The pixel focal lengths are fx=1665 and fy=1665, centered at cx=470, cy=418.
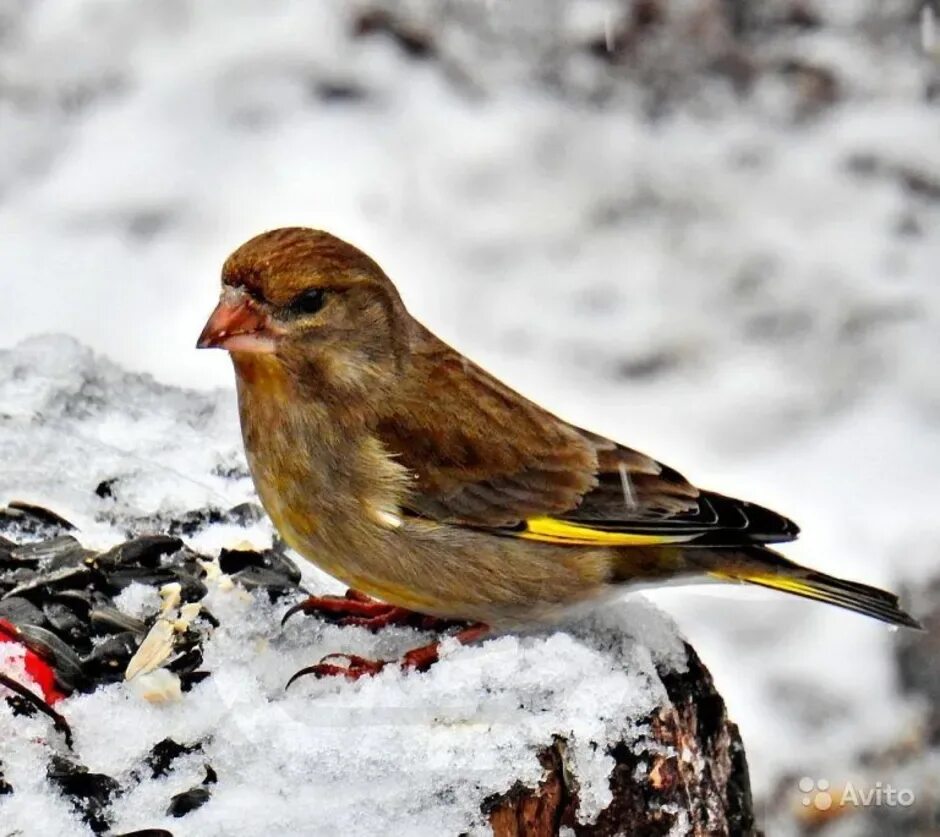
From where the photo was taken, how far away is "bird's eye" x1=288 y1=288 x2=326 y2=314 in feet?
12.3

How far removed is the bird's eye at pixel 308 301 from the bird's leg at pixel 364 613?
0.70 m

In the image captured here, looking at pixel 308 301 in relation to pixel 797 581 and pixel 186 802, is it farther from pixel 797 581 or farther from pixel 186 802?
pixel 797 581

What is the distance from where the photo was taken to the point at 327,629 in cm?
389

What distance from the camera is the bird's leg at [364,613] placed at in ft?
13.0

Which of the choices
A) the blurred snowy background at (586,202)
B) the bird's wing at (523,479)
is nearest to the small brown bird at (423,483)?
the bird's wing at (523,479)

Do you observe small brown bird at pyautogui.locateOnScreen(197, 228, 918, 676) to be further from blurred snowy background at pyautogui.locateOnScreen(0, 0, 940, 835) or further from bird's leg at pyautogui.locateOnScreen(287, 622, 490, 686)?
blurred snowy background at pyautogui.locateOnScreen(0, 0, 940, 835)

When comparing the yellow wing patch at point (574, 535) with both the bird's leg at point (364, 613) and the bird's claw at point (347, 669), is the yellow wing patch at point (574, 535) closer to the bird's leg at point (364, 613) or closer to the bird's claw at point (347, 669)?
the bird's leg at point (364, 613)

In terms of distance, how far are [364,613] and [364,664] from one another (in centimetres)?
37

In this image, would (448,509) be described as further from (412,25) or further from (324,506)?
(412,25)

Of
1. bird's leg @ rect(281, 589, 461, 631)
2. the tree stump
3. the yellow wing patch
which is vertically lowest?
the tree stump

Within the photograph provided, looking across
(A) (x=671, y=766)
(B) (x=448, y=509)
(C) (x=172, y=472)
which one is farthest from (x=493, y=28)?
(A) (x=671, y=766)

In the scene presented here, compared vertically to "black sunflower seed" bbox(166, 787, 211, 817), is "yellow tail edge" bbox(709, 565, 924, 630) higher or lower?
higher

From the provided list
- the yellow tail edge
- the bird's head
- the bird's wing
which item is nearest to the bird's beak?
the bird's head

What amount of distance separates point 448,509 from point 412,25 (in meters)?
5.31
